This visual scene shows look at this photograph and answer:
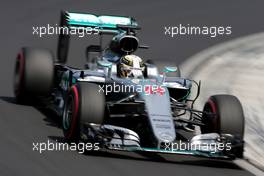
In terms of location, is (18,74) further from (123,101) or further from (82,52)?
(82,52)

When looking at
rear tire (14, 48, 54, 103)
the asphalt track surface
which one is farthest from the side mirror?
the asphalt track surface

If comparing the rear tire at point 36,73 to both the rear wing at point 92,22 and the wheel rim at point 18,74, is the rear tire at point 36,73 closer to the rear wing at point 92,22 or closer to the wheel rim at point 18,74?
the wheel rim at point 18,74

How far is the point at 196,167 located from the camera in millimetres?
11953

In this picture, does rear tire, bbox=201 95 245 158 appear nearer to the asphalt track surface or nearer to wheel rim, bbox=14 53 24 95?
the asphalt track surface

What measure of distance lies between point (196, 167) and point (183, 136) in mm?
1932

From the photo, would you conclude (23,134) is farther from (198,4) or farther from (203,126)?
(198,4)

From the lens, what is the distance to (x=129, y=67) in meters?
13.8

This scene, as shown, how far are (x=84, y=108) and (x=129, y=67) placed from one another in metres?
1.95

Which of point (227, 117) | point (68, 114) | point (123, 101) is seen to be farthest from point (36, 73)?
point (227, 117)

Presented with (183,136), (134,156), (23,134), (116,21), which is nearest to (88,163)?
(134,156)

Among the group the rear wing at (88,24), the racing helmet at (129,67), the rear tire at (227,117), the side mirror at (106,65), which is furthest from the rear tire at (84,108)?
the rear wing at (88,24)

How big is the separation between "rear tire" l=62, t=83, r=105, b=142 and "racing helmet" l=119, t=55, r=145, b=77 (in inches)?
55.4

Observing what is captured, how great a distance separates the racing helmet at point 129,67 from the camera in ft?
45.2

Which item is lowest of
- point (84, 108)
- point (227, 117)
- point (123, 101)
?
point (227, 117)
